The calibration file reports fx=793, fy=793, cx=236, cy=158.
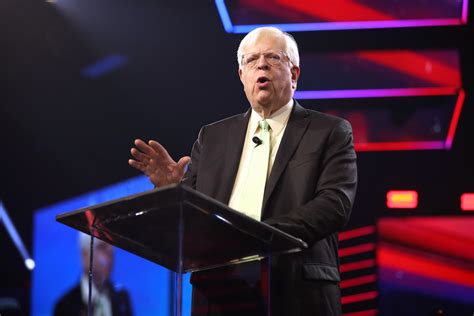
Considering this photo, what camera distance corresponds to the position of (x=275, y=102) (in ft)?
7.81

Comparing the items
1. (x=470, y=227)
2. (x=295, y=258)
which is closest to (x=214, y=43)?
(x=470, y=227)

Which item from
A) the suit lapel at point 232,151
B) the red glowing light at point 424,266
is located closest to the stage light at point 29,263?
the red glowing light at point 424,266

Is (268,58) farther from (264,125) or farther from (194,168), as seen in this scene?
(194,168)

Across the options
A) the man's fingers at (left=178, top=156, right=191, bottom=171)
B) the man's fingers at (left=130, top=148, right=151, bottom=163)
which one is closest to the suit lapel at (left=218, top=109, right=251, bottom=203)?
the man's fingers at (left=178, top=156, right=191, bottom=171)

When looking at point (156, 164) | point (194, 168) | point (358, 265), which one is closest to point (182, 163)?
point (156, 164)

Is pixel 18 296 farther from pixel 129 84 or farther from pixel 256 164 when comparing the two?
pixel 256 164

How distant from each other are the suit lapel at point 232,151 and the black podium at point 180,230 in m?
0.46

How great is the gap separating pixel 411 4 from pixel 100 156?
2.13 meters

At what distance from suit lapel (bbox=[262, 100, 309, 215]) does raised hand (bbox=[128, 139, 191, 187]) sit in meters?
0.29

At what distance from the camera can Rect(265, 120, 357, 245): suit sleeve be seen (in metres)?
1.93

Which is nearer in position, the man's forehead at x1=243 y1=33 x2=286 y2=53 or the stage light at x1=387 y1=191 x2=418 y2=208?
the man's forehead at x1=243 y1=33 x2=286 y2=53

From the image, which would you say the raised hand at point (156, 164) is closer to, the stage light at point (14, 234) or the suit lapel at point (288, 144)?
the suit lapel at point (288, 144)

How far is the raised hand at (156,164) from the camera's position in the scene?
2.22 m

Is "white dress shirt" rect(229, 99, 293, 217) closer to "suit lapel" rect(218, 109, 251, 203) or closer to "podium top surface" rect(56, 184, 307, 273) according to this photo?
"suit lapel" rect(218, 109, 251, 203)
